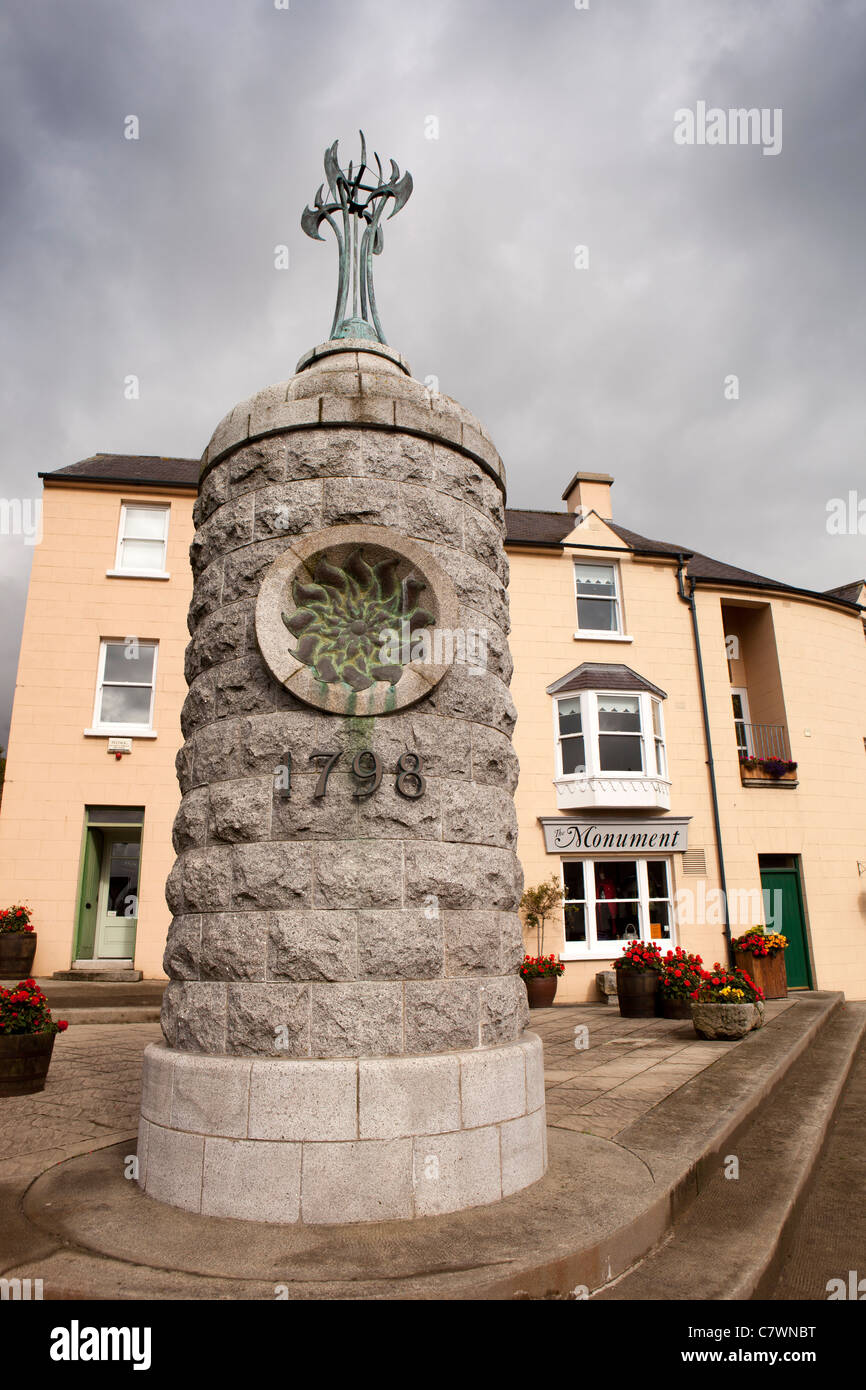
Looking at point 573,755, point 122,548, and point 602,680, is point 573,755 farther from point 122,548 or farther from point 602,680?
point 122,548

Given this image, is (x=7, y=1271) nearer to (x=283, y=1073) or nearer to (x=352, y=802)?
(x=283, y=1073)

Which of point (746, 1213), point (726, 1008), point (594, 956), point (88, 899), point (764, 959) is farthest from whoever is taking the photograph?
point (594, 956)

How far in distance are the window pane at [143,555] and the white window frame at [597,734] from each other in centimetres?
894

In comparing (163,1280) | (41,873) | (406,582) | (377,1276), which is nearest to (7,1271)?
(163,1280)

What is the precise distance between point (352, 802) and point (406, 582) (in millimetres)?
1392

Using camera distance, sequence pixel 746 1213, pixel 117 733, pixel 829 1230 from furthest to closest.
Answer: pixel 117 733, pixel 829 1230, pixel 746 1213

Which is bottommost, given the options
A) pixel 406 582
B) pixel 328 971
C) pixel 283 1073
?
pixel 283 1073

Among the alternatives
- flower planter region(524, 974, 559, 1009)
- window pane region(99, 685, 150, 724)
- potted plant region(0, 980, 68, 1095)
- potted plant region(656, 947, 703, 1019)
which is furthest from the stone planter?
window pane region(99, 685, 150, 724)

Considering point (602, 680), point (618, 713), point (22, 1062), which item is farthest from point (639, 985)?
point (22, 1062)

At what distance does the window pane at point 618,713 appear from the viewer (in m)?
18.2

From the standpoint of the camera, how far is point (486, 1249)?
3559mm

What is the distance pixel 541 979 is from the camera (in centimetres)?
1575

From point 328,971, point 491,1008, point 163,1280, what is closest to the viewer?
point 163,1280

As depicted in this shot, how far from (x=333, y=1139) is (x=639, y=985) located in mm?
10462
